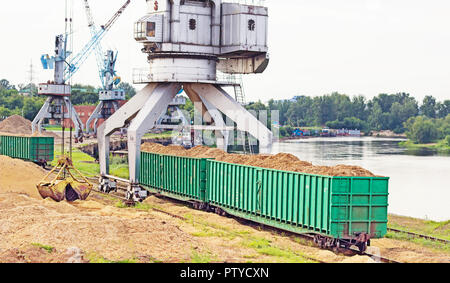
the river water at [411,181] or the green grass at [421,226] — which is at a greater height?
the green grass at [421,226]

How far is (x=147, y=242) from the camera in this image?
19.6m

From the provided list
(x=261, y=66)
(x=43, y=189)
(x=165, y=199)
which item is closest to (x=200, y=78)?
(x=261, y=66)

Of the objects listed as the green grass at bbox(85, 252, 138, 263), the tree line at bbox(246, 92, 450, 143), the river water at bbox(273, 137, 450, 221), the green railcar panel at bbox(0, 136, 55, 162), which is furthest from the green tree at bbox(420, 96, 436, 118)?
the green grass at bbox(85, 252, 138, 263)

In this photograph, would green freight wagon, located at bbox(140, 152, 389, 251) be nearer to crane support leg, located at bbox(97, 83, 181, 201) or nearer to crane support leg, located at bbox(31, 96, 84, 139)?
crane support leg, located at bbox(97, 83, 181, 201)

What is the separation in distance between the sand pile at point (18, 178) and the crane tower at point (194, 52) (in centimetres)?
578

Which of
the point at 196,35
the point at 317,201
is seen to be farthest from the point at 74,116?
the point at 317,201

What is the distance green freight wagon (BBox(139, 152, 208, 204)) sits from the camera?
2939cm

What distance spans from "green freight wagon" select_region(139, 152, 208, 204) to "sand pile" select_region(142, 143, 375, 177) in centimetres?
89

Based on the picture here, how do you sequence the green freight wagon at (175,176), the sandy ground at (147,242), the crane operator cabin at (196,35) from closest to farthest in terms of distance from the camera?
the sandy ground at (147,242)
the green freight wagon at (175,176)
the crane operator cabin at (196,35)

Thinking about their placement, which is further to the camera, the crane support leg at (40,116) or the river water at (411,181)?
the crane support leg at (40,116)

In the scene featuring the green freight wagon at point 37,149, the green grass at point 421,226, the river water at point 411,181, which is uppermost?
the green freight wagon at point 37,149

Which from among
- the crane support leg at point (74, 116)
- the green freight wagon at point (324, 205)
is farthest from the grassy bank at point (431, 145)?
the green freight wagon at point (324, 205)

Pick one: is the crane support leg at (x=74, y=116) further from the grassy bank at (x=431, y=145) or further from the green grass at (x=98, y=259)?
the green grass at (x=98, y=259)

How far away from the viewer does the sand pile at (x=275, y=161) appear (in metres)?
22.5
